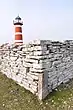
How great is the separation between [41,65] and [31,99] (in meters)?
1.14

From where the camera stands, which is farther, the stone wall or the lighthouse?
the lighthouse

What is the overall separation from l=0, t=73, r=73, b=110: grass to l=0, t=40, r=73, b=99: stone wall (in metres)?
0.20

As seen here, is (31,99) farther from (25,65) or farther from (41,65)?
(25,65)

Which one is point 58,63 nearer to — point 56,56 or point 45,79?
point 56,56

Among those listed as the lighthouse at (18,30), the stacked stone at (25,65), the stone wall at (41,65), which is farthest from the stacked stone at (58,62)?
the lighthouse at (18,30)

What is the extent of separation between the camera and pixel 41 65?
599 cm

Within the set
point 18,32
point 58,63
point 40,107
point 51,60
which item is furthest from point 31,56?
point 18,32

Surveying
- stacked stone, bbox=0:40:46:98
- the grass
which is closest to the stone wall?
stacked stone, bbox=0:40:46:98

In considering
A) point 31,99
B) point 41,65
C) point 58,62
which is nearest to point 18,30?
point 58,62

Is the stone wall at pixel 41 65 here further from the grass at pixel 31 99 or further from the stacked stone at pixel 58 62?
the grass at pixel 31 99

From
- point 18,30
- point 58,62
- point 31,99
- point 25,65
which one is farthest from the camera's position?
point 18,30

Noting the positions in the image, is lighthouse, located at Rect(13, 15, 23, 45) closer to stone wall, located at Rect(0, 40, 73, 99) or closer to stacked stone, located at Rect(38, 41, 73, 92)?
stone wall, located at Rect(0, 40, 73, 99)

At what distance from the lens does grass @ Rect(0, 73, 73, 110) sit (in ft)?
18.3

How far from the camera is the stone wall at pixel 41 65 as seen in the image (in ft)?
19.8
